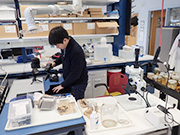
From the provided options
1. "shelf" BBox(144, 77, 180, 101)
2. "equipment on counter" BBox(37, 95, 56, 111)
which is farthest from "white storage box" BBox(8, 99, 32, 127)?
"shelf" BBox(144, 77, 180, 101)

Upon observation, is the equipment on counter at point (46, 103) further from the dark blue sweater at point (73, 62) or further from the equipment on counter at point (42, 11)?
the equipment on counter at point (42, 11)

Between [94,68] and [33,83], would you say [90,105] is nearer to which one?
[33,83]

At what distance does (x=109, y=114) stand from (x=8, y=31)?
2.25 m

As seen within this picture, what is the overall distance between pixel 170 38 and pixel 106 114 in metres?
4.10

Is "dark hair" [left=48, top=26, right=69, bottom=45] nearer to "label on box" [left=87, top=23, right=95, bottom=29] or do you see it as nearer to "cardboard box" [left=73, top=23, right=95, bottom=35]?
"cardboard box" [left=73, top=23, right=95, bottom=35]

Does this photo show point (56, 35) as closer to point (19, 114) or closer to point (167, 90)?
point (19, 114)

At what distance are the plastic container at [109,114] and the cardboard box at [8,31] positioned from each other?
2073 mm

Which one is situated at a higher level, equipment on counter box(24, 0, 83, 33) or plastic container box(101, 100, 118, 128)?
equipment on counter box(24, 0, 83, 33)

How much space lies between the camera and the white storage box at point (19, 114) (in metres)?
1.08

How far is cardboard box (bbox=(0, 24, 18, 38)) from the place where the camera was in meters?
2.54

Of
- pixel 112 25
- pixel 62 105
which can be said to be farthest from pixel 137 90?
pixel 112 25

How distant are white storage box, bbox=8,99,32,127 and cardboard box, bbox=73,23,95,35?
6.66 feet

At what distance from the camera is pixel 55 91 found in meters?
1.83

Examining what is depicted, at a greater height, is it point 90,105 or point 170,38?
point 170,38
